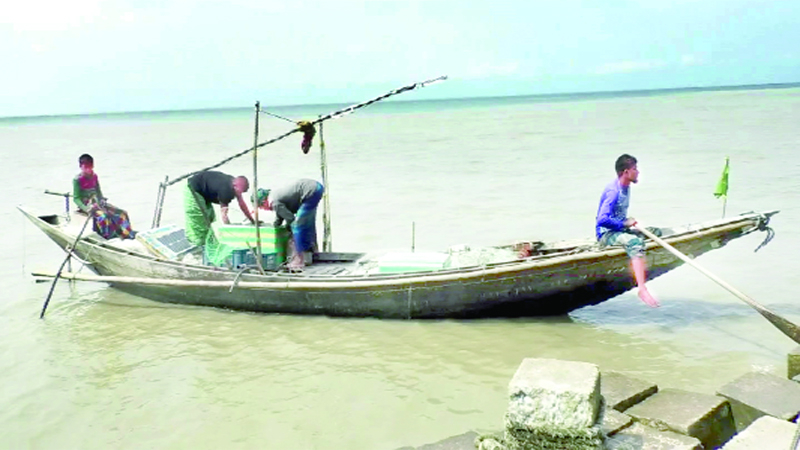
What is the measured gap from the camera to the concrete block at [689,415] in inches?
167

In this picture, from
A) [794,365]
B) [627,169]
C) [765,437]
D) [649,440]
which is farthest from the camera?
[627,169]

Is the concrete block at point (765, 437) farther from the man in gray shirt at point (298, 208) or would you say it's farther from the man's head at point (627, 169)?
the man in gray shirt at point (298, 208)

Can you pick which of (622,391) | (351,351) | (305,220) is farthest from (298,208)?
(622,391)

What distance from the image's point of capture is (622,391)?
4680 mm

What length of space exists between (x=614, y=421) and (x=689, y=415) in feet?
1.86

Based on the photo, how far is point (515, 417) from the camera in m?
3.63

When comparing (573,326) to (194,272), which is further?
(194,272)

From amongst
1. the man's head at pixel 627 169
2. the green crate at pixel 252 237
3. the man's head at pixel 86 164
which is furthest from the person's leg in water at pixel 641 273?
the man's head at pixel 86 164

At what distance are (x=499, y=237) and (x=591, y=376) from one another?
8.53 meters

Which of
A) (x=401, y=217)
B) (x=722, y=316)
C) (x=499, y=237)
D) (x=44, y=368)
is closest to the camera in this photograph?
(x=44, y=368)

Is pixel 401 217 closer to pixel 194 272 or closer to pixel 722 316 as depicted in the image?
pixel 194 272

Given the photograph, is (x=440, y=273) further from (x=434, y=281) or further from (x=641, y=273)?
(x=641, y=273)

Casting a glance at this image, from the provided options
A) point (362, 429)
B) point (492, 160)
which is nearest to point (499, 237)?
point (362, 429)

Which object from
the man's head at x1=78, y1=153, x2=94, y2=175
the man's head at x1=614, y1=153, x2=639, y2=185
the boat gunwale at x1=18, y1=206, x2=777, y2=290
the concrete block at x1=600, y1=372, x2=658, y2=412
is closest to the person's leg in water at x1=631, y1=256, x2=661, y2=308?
the boat gunwale at x1=18, y1=206, x2=777, y2=290
